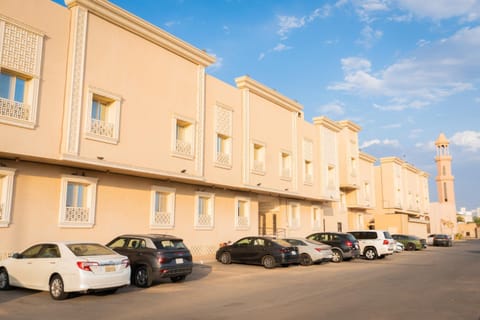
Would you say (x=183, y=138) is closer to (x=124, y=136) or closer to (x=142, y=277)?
(x=124, y=136)

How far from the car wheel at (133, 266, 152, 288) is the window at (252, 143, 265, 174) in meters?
13.3

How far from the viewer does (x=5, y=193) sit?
14539 millimetres

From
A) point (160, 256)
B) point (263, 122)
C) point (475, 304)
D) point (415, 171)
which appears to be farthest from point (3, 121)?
point (415, 171)

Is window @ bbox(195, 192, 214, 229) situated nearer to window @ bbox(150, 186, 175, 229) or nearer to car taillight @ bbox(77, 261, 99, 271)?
window @ bbox(150, 186, 175, 229)

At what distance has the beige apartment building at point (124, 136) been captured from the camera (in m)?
14.7

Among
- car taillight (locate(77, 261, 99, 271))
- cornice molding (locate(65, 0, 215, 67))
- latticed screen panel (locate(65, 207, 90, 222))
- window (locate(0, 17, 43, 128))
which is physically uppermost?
cornice molding (locate(65, 0, 215, 67))

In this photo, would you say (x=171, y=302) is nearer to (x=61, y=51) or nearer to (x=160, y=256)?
(x=160, y=256)

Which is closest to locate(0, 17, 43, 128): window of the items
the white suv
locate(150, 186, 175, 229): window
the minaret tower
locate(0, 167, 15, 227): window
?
locate(0, 167, 15, 227): window

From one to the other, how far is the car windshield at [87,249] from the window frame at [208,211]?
1073 cm

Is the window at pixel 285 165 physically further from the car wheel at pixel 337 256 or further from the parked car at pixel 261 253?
the parked car at pixel 261 253

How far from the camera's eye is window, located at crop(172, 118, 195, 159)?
20438 millimetres

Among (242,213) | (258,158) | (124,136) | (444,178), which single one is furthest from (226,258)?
(444,178)

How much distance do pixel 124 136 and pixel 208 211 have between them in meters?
7.78

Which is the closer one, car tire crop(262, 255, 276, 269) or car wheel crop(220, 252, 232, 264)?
car tire crop(262, 255, 276, 269)
